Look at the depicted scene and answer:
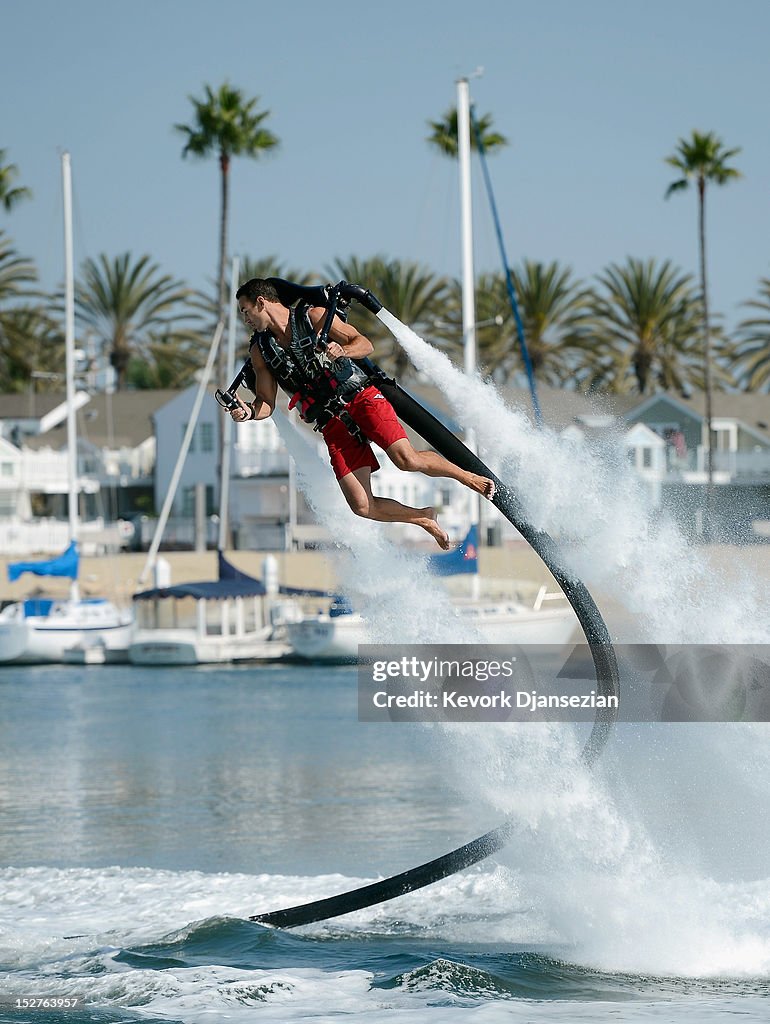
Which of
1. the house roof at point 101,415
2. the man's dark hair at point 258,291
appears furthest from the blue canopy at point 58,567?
the man's dark hair at point 258,291

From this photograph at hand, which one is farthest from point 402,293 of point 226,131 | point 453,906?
point 453,906

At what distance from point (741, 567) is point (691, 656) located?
4.03 feet

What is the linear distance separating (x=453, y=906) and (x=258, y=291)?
819 cm

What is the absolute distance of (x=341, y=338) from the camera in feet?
35.5

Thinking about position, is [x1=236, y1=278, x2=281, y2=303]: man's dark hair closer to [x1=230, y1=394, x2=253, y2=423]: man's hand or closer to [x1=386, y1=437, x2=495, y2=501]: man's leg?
[x1=230, y1=394, x2=253, y2=423]: man's hand

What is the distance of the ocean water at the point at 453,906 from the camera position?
1245 cm

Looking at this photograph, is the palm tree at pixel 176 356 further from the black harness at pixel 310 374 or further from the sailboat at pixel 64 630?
the black harness at pixel 310 374

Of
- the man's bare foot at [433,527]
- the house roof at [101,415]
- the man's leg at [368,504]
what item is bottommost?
the man's bare foot at [433,527]

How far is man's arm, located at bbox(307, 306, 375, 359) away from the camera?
1071 centimetres

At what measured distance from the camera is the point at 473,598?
38.9m

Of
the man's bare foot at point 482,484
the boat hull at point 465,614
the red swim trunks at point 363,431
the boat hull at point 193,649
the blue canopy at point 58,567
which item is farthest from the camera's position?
the blue canopy at point 58,567

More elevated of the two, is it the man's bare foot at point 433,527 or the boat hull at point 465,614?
the man's bare foot at point 433,527

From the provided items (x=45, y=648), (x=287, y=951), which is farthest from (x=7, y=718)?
(x=287, y=951)

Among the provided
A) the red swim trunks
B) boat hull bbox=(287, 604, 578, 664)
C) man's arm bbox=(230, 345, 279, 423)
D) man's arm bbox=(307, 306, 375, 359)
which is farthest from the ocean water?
boat hull bbox=(287, 604, 578, 664)
